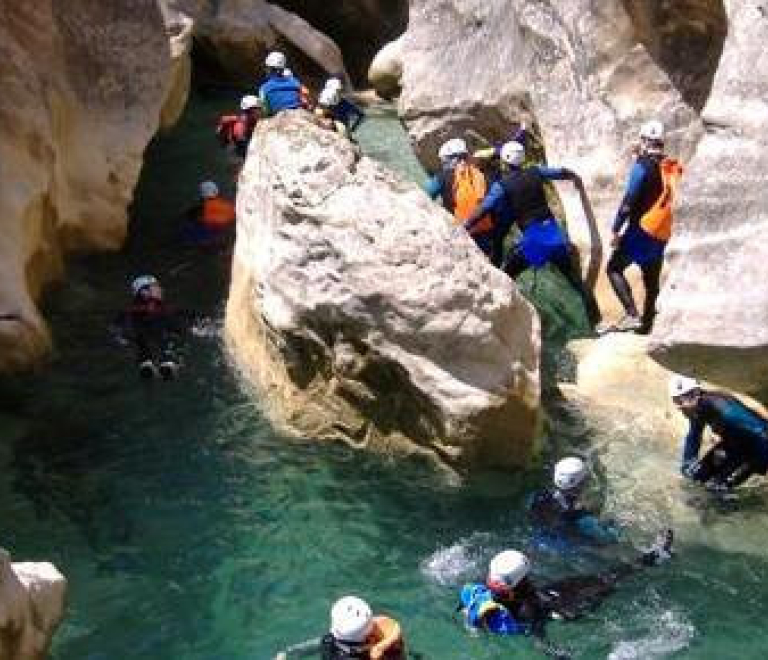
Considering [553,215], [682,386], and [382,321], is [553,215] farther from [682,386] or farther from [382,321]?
[682,386]

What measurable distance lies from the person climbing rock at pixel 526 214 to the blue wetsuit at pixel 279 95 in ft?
14.6

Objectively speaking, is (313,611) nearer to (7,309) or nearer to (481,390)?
(481,390)

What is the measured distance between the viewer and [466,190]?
1586 centimetres

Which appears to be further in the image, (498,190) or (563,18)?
(563,18)

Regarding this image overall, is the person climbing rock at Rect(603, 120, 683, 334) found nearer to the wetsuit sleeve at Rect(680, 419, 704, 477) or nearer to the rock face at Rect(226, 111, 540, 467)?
the rock face at Rect(226, 111, 540, 467)

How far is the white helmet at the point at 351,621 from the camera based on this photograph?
9477 mm

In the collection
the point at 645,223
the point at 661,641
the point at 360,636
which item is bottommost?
the point at 661,641

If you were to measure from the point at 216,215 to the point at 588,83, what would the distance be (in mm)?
4853

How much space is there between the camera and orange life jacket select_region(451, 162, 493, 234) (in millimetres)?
15797

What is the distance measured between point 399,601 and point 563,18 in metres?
8.43

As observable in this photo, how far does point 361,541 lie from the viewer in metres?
12.0

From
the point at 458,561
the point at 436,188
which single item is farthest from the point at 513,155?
the point at 458,561

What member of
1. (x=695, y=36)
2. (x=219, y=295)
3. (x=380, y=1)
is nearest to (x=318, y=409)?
(x=219, y=295)

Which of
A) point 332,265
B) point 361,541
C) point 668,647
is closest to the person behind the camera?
point 668,647
